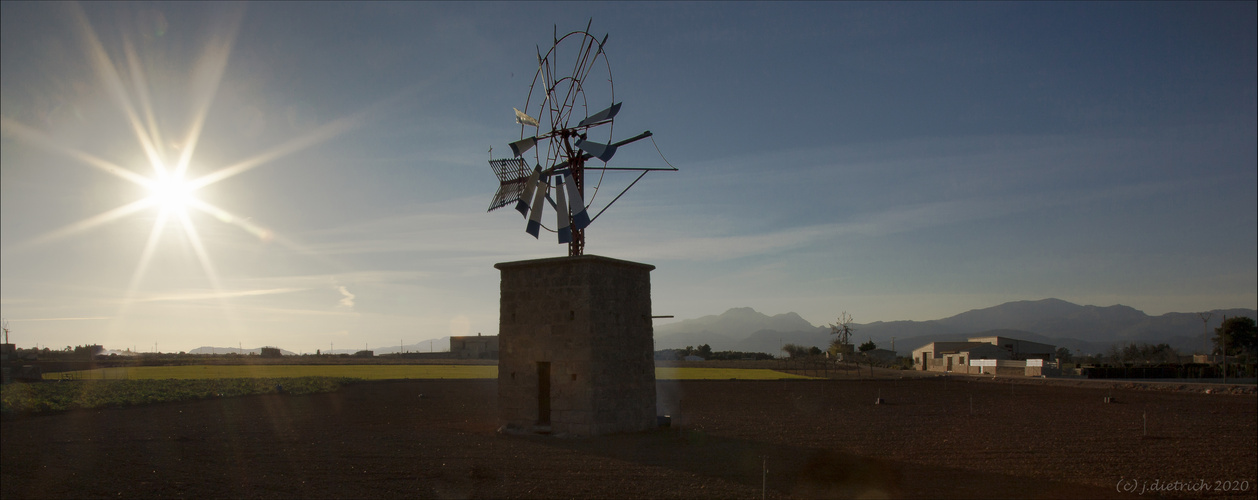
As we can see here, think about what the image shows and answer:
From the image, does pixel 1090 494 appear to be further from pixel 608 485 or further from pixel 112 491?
pixel 112 491

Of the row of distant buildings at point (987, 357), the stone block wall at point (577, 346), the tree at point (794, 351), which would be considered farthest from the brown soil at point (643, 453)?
the tree at point (794, 351)

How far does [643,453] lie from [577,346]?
3.51 meters

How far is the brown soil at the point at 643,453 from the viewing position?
38.5 ft

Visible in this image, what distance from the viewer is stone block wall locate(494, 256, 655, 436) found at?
16984 millimetres

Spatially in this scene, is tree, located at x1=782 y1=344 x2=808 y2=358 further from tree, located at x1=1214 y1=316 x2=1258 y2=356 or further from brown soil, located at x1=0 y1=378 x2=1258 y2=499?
brown soil, located at x1=0 y1=378 x2=1258 y2=499

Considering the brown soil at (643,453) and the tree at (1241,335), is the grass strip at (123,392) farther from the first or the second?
the tree at (1241,335)

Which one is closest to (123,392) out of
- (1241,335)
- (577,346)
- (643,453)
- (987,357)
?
(577,346)

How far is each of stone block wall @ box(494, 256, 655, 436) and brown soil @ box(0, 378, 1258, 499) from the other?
841mm

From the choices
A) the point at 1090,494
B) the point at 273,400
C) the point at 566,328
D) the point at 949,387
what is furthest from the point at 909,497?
the point at 949,387

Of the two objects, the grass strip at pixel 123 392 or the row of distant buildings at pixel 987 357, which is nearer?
the grass strip at pixel 123 392

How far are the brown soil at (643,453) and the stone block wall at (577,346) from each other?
84 cm

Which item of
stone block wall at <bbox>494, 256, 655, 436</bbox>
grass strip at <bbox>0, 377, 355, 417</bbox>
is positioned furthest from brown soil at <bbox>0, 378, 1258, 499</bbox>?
grass strip at <bbox>0, 377, 355, 417</bbox>

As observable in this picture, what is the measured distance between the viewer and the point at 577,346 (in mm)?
17125

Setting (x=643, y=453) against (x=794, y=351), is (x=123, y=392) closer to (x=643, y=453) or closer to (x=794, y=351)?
(x=643, y=453)
